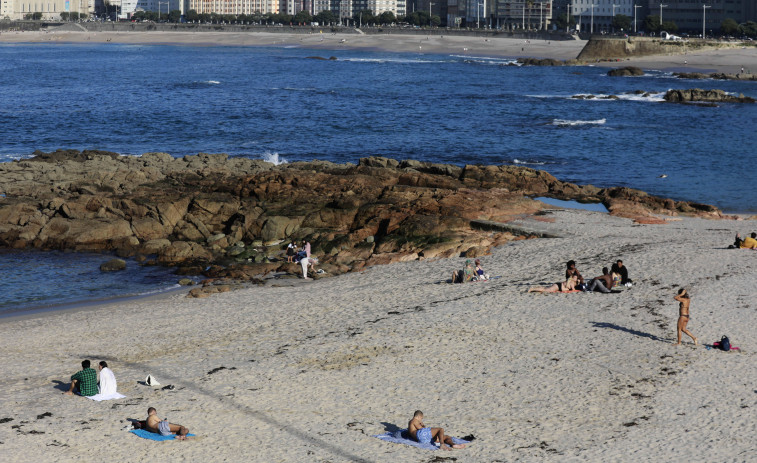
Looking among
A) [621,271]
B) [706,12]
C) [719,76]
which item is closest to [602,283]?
[621,271]

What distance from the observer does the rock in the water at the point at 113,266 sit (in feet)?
85.9

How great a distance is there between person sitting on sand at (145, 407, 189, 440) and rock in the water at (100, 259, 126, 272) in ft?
42.3

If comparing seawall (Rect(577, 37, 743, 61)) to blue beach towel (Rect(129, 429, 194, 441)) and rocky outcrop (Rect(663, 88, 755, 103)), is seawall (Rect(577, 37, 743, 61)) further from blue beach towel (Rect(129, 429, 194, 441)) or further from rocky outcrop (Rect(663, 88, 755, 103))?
blue beach towel (Rect(129, 429, 194, 441))

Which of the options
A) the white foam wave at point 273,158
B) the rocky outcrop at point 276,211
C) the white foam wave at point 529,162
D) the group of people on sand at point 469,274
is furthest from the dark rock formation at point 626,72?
the group of people on sand at point 469,274

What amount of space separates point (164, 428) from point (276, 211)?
16.5 m

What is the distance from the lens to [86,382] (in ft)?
51.6

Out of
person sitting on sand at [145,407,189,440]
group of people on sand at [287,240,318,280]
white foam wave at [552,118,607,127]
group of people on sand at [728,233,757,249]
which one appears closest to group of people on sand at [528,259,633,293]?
group of people on sand at [728,233,757,249]

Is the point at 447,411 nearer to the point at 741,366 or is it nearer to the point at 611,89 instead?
the point at 741,366

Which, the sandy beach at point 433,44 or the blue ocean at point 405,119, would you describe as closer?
the blue ocean at point 405,119

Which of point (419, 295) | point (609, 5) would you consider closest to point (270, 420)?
point (419, 295)

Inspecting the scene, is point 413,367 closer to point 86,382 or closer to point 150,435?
point 150,435

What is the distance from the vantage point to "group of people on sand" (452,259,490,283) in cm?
2288

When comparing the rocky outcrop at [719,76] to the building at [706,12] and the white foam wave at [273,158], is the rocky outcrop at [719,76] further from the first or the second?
the building at [706,12]

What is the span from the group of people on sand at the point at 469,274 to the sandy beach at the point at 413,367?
243 mm
